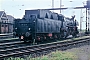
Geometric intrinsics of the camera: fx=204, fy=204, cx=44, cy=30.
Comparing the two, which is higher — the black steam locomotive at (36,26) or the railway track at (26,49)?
the black steam locomotive at (36,26)

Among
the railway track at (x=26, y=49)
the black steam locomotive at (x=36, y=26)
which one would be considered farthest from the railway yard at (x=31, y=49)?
the black steam locomotive at (x=36, y=26)

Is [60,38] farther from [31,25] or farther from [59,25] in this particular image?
[31,25]

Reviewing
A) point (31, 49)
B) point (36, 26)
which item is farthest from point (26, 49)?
point (36, 26)

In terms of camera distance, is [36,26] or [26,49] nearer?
[26,49]

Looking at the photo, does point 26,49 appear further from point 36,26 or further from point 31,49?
point 36,26

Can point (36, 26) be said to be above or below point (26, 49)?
above

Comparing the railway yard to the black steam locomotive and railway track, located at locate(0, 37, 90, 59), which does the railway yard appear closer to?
railway track, located at locate(0, 37, 90, 59)

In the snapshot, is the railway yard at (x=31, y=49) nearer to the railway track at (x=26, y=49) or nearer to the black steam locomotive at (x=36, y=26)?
the railway track at (x=26, y=49)

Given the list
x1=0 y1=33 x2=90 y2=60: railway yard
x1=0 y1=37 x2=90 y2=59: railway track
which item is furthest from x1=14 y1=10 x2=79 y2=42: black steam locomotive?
x1=0 y1=37 x2=90 y2=59: railway track

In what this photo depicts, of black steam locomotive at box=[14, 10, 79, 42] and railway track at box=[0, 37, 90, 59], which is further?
black steam locomotive at box=[14, 10, 79, 42]

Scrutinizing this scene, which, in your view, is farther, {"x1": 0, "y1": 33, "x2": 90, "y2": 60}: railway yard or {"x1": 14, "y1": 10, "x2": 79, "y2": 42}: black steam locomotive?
{"x1": 14, "y1": 10, "x2": 79, "y2": 42}: black steam locomotive

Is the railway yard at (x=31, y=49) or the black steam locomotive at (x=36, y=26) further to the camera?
the black steam locomotive at (x=36, y=26)

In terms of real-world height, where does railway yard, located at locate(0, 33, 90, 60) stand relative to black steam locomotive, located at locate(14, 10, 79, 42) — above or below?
below

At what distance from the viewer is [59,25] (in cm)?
2325
